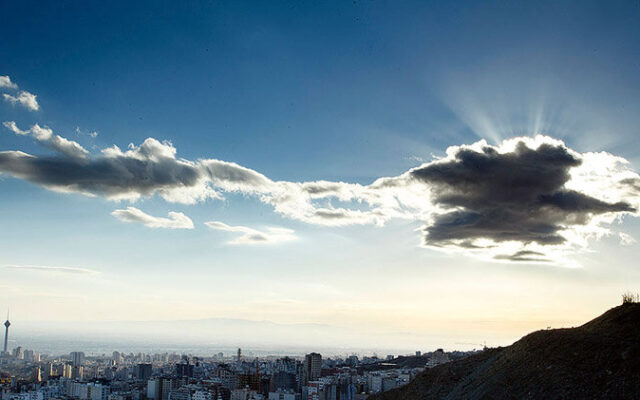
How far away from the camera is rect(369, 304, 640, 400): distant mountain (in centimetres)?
1335

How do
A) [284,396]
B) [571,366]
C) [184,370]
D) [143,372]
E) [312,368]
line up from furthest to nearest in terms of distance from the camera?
1. [184,370]
2. [143,372]
3. [312,368]
4. [284,396]
5. [571,366]

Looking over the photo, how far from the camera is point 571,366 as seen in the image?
15.0 meters

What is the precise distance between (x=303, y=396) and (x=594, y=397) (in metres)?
70.6

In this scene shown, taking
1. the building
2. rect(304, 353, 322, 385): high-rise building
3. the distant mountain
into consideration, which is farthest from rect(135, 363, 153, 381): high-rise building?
the distant mountain

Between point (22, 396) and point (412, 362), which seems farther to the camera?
point (412, 362)

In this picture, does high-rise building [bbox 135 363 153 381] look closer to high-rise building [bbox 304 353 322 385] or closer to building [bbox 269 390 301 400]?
high-rise building [bbox 304 353 322 385]

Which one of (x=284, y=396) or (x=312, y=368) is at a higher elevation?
(x=312, y=368)

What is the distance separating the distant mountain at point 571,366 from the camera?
13.4m

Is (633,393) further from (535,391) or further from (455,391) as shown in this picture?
(455,391)

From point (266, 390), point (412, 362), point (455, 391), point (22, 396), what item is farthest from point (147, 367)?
point (455, 391)

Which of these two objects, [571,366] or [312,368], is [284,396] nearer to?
[312,368]

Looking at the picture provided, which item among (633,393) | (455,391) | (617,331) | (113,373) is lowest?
(113,373)

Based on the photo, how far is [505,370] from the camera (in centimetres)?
1809

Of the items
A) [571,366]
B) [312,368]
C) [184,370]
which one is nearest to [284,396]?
[312,368]
